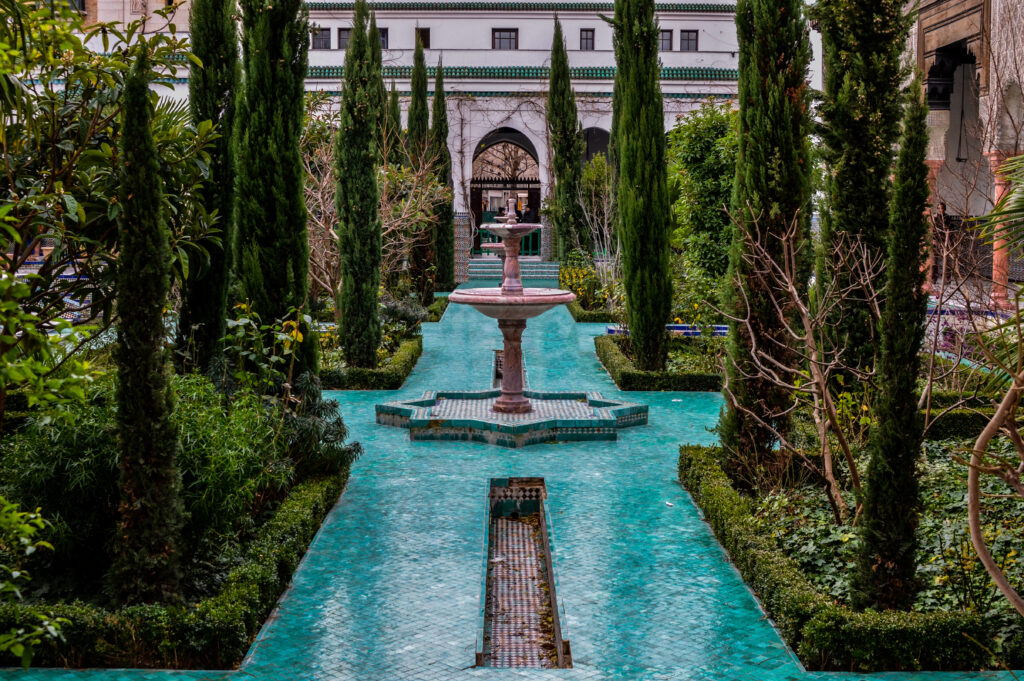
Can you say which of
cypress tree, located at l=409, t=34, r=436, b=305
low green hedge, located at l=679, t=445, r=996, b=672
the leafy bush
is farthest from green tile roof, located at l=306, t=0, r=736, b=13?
low green hedge, located at l=679, t=445, r=996, b=672

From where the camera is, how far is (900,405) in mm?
4898

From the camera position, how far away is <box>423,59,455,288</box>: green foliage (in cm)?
2395

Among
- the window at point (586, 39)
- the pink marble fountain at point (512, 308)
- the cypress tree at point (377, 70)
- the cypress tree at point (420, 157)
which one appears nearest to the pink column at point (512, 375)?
the pink marble fountain at point (512, 308)

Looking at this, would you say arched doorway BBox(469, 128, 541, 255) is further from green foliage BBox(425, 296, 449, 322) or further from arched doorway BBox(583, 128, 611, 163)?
green foliage BBox(425, 296, 449, 322)

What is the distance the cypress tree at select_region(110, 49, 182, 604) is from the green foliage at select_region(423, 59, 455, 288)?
18555mm

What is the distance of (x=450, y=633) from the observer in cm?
517

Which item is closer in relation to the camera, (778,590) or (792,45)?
(778,590)

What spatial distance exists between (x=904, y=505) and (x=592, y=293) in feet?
51.2

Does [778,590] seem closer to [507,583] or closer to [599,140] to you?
[507,583]

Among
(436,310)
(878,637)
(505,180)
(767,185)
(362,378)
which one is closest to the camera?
(878,637)

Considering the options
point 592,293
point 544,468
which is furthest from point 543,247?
point 544,468

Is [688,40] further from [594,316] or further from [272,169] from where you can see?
[272,169]

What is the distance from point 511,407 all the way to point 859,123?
13.9 ft

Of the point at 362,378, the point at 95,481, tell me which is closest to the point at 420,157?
the point at 362,378
